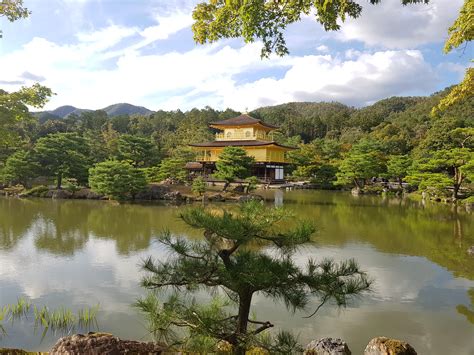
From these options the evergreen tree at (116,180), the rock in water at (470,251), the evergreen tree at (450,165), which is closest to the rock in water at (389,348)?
the rock in water at (470,251)

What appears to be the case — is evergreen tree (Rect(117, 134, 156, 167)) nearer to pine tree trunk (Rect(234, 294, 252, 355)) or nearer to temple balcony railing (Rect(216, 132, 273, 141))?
temple balcony railing (Rect(216, 132, 273, 141))

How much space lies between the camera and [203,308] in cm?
304

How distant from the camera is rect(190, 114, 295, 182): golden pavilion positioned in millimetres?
25656

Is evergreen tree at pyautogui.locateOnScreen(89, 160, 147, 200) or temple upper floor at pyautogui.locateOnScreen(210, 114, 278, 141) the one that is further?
temple upper floor at pyautogui.locateOnScreen(210, 114, 278, 141)

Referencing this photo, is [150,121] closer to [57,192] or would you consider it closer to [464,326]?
[57,192]

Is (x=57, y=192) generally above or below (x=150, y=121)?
below

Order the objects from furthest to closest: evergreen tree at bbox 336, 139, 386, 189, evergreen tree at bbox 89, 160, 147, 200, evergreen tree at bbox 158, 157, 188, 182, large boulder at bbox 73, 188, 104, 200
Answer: evergreen tree at bbox 336, 139, 386, 189 → evergreen tree at bbox 158, 157, 188, 182 → large boulder at bbox 73, 188, 104, 200 → evergreen tree at bbox 89, 160, 147, 200

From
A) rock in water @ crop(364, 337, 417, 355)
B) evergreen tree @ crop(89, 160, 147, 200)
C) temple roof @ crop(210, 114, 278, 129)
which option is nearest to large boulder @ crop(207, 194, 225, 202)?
evergreen tree @ crop(89, 160, 147, 200)

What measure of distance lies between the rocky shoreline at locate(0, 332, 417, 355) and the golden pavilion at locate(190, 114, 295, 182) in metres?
22.1

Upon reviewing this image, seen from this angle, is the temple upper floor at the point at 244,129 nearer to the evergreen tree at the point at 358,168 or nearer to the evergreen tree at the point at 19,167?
the evergreen tree at the point at 358,168

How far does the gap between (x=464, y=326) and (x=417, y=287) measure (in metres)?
1.48

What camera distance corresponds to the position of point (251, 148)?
84.4 ft

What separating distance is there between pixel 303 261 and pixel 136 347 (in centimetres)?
431

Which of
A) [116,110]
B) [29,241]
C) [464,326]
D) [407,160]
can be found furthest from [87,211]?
[116,110]
